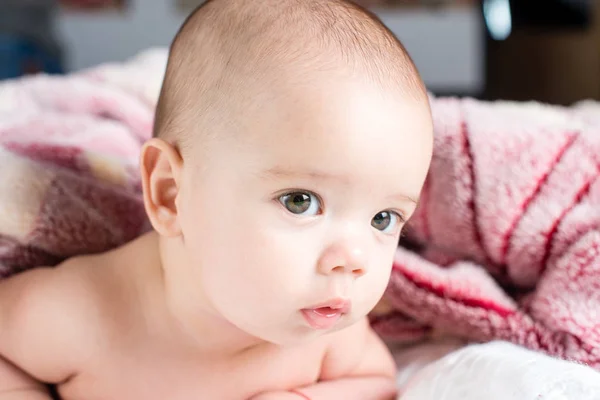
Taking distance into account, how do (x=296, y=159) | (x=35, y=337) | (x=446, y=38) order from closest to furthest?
(x=296, y=159), (x=35, y=337), (x=446, y=38)

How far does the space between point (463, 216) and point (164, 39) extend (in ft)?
6.64

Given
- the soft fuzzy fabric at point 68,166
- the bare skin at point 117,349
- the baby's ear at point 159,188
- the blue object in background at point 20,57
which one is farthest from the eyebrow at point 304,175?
the blue object in background at point 20,57

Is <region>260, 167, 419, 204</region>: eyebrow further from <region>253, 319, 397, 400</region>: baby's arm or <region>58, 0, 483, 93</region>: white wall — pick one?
<region>58, 0, 483, 93</region>: white wall

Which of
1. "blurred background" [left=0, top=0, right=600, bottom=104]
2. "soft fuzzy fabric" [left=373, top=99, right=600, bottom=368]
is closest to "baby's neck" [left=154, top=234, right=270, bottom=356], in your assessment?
"soft fuzzy fabric" [left=373, top=99, right=600, bottom=368]

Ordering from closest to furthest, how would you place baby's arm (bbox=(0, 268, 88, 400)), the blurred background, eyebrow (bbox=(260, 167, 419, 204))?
eyebrow (bbox=(260, 167, 419, 204)) → baby's arm (bbox=(0, 268, 88, 400)) → the blurred background

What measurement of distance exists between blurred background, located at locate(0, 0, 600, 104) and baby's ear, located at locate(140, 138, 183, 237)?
70.9 inches

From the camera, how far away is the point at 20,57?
2.28 m

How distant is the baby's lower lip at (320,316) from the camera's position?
56 centimetres

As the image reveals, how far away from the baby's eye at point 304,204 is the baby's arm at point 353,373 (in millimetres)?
200

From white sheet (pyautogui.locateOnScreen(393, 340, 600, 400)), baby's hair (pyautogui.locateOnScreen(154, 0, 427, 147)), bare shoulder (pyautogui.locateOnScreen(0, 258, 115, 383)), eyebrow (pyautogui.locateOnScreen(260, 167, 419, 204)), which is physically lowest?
white sheet (pyautogui.locateOnScreen(393, 340, 600, 400))

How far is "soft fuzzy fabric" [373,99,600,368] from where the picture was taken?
0.78 meters

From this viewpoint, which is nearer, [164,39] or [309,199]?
[309,199]

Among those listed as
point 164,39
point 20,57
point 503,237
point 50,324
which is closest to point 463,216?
point 503,237

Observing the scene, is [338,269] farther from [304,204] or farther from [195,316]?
[195,316]
